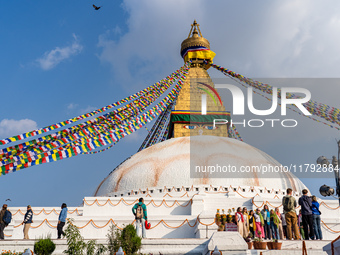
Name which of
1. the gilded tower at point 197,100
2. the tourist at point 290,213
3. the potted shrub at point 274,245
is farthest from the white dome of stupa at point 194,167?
the potted shrub at point 274,245

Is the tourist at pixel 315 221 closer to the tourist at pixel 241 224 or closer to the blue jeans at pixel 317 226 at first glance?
the blue jeans at pixel 317 226

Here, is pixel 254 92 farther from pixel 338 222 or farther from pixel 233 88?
pixel 338 222

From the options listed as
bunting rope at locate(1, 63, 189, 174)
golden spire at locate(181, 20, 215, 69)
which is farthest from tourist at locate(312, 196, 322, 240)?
golden spire at locate(181, 20, 215, 69)

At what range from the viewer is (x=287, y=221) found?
8.59 metres

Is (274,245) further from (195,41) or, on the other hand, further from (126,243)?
(195,41)

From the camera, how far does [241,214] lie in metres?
9.05

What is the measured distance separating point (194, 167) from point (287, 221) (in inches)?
306

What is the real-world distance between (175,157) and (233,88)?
13.7 ft

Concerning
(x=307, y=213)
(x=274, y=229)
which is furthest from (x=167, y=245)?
(x=307, y=213)

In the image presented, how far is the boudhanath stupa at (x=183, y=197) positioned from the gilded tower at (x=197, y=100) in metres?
5.72

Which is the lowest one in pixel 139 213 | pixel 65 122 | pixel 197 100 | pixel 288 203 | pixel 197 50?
pixel 139 213

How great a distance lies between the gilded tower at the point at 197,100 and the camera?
24453 millimetres

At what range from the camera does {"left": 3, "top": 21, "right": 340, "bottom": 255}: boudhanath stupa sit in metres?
10.3

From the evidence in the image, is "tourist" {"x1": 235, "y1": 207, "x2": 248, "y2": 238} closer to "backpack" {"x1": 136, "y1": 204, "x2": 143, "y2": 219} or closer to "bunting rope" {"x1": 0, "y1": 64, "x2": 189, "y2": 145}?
"backpack" {"x1": 136, "y1": 204, "x2": 143, "y2": 219}
